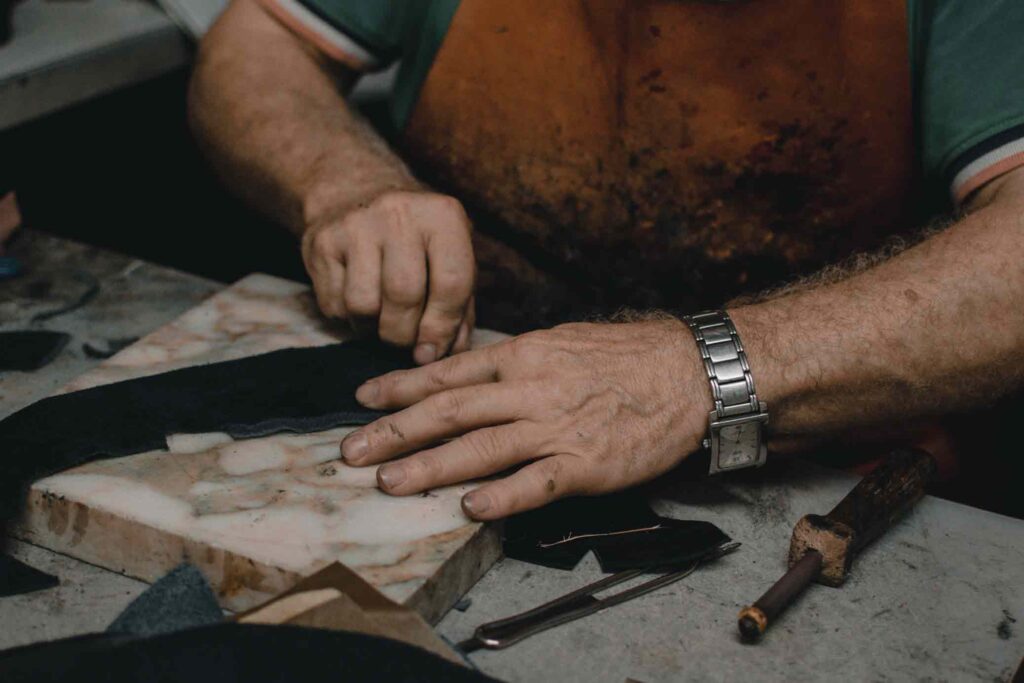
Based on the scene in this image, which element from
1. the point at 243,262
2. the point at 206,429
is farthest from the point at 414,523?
the point at 243,262

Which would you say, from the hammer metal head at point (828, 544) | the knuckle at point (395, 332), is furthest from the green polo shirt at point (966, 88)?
the knuckle at point (395, 332)

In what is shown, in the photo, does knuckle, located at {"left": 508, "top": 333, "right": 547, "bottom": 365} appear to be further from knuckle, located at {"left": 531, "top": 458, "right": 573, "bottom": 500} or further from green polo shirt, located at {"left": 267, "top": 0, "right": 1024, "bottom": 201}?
green polo shirt, located at {"left": 267, "top": 0, "right": 1024, "bottom": 201}

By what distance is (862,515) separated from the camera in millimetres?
1085

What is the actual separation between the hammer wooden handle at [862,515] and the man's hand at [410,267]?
52 centimetres

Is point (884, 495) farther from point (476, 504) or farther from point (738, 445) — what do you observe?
point (476, 504)

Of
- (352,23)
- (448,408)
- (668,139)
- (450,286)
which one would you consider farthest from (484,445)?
(352,23)

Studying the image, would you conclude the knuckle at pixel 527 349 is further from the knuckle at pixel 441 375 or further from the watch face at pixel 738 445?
the watch face at pixel 738 445

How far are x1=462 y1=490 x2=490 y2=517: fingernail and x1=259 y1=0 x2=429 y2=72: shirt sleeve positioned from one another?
937 millimetres

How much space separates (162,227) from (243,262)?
214 mm

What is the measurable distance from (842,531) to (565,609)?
294 millimetres

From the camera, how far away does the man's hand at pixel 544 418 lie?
3.65ft

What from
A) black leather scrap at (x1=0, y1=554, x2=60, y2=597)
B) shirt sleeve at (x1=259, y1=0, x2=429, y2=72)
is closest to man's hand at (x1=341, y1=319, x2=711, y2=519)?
black leather scrap at (x1=0, y1=554, x2=60, y2=597)

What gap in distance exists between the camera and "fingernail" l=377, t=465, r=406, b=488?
1.10 m

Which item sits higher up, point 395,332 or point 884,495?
point 884,495
